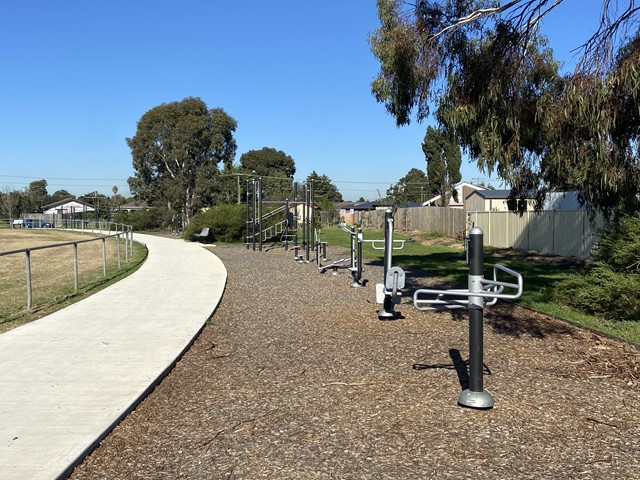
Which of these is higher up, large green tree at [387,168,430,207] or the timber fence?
large green tree at [387,168,430,207]

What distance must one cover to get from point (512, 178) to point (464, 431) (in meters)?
5.98

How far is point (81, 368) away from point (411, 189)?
11069cm

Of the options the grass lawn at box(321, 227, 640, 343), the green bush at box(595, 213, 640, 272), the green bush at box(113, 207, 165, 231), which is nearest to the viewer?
the grass lawn at box(321, 227, 640, 343)

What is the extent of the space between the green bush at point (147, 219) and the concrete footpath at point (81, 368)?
50.4 meters

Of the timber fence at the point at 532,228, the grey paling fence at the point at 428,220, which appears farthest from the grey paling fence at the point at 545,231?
the grey paling fence at the point at 428,220

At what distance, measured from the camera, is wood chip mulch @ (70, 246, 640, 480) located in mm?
4016

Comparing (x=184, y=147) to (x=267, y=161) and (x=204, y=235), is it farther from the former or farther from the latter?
(x=267, y=161)

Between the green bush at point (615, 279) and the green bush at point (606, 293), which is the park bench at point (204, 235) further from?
the green bush at point (615, 279)

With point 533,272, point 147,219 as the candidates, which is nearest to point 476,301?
point 533,272

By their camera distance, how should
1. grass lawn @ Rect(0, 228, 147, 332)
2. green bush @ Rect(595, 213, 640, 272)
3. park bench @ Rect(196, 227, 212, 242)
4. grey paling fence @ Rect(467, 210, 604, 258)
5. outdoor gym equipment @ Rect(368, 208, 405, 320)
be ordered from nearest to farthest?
outdoor gym equipment @ Rect(368, 208, 405, 320), green bush @ Rect(595, 213, 640, 272), grass lawn @ Rect(0, 228, 147, 332), grey paling fence @ Rect(467, 210, 604, 258), park bench @ Rect(196, 227, 212, 242)

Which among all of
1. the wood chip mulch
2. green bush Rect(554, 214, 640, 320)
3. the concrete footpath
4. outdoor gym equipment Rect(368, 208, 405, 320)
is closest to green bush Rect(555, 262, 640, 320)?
green bush Rect(554, 214, 640, 320)

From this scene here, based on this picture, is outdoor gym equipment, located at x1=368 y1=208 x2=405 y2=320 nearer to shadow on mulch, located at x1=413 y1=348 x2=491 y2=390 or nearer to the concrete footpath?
shadow on mulch, located at x1=413 y1=348 x2=491 y2=390

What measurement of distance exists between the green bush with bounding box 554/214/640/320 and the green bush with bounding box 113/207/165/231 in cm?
5407

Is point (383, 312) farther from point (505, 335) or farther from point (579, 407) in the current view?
point (579, 407)
